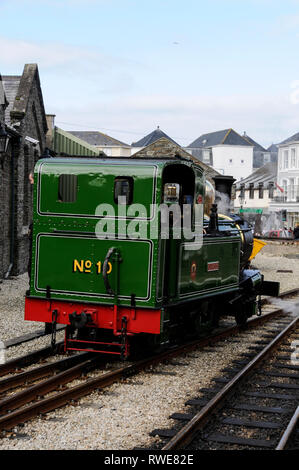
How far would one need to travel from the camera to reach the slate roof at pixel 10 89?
2025 centimetres

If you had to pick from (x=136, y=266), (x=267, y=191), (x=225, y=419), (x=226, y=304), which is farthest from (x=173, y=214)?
(x=267, y=191)

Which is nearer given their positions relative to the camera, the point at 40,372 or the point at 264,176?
the point at 40,372

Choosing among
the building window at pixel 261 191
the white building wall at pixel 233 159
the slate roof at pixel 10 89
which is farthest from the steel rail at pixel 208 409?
the white building wall at pixel 233 159

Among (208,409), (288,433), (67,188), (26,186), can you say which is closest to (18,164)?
(26,186)

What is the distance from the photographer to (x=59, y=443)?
5.96 metres

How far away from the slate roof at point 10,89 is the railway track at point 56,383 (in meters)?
12.5

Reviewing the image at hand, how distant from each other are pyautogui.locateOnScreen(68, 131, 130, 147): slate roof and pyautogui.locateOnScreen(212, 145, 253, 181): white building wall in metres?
13.5

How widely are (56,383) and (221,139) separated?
7606 centimetres

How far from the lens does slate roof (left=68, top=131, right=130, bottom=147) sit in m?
84.2

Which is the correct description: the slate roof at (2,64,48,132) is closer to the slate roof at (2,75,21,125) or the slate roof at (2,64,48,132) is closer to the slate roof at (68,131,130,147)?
the slate roof at (2,75,21,125)

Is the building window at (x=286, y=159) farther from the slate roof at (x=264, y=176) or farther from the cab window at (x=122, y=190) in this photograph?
the cab window at (x=122, y=190)

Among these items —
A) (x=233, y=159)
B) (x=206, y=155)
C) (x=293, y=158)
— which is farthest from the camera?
(x=233, y=159)

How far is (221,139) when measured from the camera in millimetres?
81750

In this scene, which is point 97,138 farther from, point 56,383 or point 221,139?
point 56,383
